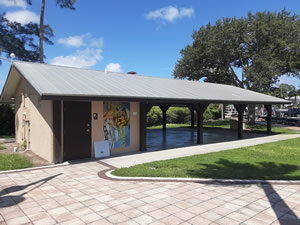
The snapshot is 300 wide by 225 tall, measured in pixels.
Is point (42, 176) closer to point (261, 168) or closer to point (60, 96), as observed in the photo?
point (60, 96)

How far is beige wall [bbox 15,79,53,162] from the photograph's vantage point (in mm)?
8005

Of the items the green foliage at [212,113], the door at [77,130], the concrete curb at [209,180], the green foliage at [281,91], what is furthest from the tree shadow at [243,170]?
the green foliage at [281,91]

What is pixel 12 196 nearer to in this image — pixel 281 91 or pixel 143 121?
pixel 143 121

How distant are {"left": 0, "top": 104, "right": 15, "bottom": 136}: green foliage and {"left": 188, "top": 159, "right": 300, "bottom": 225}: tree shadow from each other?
47.4ft

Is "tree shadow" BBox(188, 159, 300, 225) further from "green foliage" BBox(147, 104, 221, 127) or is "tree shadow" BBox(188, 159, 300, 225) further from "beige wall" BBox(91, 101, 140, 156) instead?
"green foliage" BBox(147, 104, 221, 127)

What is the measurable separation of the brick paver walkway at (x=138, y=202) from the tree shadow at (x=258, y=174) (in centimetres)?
2

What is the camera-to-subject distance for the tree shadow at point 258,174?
13.3 ft

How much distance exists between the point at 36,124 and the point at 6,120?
894cm

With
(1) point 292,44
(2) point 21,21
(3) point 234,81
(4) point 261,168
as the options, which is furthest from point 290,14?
(2) point 21,21

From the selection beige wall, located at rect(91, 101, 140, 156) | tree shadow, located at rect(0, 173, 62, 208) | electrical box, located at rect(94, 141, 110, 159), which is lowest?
tree shadow, located at rect(0, 173, 62, 208)

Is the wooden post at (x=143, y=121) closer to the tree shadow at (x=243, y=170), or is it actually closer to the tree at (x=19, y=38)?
the tree shadow at (x=243, y=170)

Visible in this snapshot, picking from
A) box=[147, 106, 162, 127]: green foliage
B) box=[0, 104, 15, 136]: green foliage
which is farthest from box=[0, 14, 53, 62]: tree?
box=[147, 106, 162, 127]: green foliage

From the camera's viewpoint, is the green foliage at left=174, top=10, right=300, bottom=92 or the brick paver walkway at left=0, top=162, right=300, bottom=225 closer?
the brick paver walkway at left=0, top=162, right=300, bottom=225

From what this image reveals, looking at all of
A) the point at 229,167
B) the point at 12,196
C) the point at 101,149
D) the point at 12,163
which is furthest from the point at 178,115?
the point at 12,196
